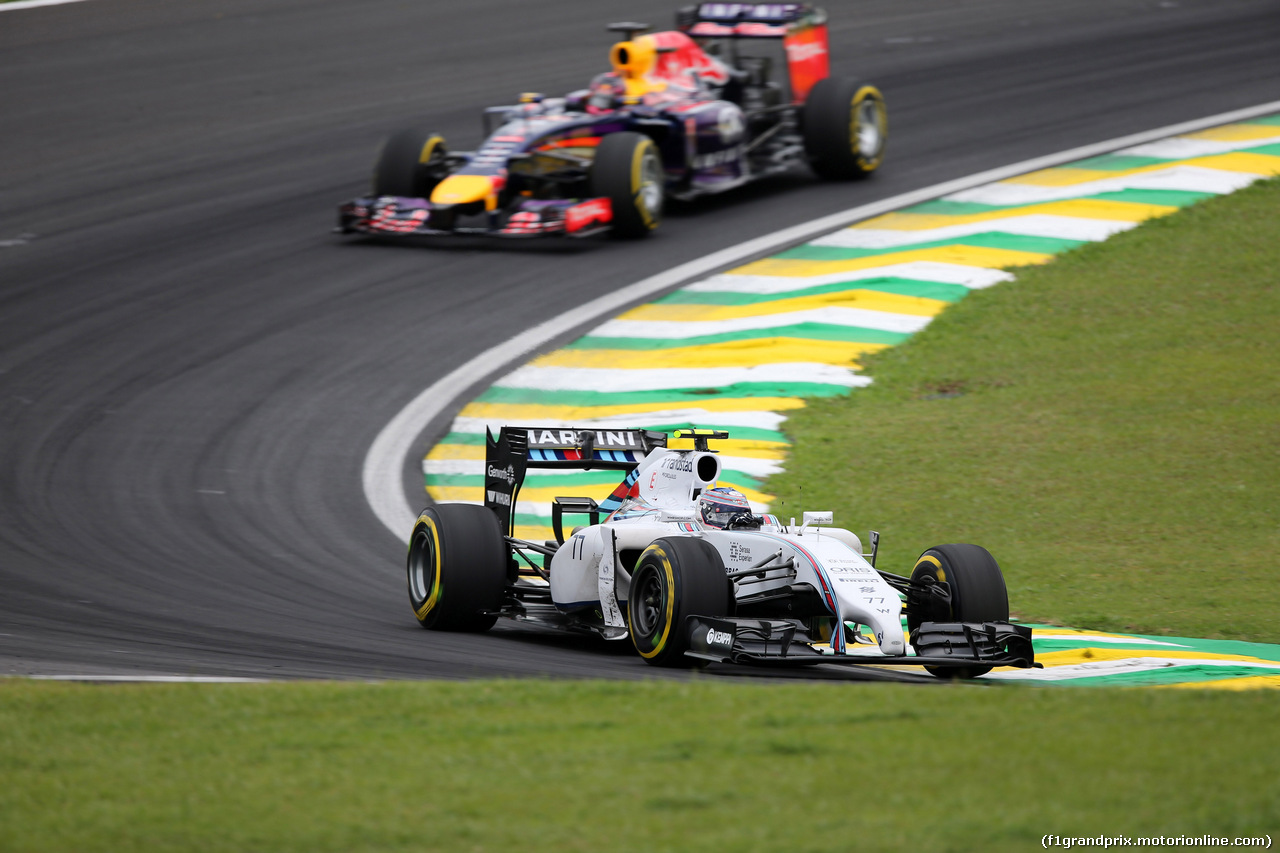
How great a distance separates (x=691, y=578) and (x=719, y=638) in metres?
0.37

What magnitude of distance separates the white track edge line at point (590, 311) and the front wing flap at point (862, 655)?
4957 mm

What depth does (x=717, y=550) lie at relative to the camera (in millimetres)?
9156

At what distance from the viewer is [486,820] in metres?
5.57

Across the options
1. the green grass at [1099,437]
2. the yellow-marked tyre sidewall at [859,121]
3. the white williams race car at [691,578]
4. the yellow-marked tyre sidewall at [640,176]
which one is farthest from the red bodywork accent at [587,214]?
the white williams race car at [691,578]

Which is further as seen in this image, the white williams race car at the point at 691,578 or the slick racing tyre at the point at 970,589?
the slick racing tyre at the point at 970,589

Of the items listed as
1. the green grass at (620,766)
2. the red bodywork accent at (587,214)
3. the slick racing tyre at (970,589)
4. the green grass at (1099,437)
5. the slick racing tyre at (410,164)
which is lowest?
the green grass at (1099,437)

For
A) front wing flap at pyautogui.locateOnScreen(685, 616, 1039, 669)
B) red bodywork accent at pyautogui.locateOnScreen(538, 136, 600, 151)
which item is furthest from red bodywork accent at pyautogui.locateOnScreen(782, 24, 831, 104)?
front wing flap at pyautogui.locateOnScreen(685, 616, 1039, 669)

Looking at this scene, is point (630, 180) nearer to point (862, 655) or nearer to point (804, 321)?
point (804, 321)

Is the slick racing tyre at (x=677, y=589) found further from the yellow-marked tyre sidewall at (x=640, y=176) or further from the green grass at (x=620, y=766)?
the yellow-marked tyre sidewall at (x=640, y=176)

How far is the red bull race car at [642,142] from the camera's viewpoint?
65.6 ft

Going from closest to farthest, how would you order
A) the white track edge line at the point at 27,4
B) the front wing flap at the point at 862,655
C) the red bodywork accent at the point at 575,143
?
the front wing flap at the point at 862,655, the red bodywork accent at the point at 575,143, the white track edge line at the point at 27,4

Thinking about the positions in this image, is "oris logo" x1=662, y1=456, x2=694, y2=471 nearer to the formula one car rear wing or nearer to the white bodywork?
the white bodywork

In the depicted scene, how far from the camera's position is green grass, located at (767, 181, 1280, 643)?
39.2 ft

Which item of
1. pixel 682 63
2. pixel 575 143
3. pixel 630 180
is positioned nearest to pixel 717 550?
pixel 630 180
